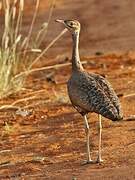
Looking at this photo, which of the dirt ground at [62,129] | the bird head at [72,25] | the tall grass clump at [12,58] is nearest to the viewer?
the dirt ground at [62,129]

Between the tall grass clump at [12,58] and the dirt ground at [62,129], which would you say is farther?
the tall grass clump at [12,58]

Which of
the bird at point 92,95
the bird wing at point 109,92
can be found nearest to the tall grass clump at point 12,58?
the bird at point 92,95

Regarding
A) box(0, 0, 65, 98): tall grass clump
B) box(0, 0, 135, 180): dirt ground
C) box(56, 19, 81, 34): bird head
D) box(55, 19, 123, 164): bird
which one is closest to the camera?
box(55, 19, 123, 164): bird

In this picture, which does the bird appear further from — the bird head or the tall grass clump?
the tall grass clump

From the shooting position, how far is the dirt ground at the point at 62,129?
8125 millimetres

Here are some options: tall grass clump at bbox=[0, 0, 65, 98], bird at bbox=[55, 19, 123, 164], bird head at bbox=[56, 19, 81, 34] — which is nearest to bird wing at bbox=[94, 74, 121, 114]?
bird at bbox=[55, 19, 123, 164]

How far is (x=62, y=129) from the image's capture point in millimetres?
10211

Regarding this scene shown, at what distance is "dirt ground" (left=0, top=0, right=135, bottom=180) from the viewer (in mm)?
8125

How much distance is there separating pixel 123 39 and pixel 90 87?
39.4ft

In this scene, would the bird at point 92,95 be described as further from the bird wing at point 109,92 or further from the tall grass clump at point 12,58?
the tall grass clump at point 12,58

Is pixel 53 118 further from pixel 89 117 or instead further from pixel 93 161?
pixel 93 161

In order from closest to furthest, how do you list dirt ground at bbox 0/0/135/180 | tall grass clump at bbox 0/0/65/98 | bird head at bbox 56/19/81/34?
1. dirt ground at bbox 0/0/135/180
2. bird head at bbox 56/19/81/34
3. tall grass clump at bbox 0/0/65/98

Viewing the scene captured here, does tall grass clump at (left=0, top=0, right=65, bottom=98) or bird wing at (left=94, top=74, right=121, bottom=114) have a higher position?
bird wing at (left=94, top=74, right=121, bottom=114)

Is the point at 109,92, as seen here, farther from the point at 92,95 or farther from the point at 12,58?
the point at 12,58
